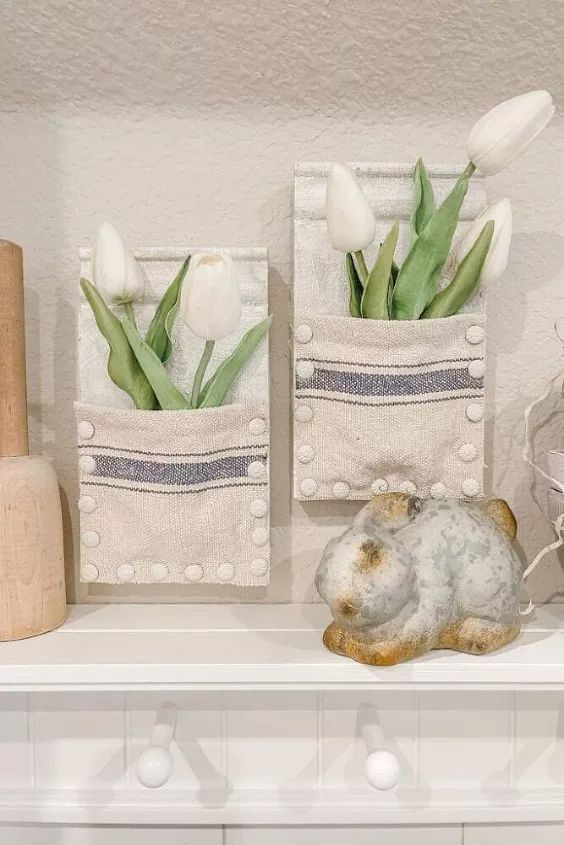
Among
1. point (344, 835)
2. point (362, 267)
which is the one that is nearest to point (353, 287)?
point (362, 267)

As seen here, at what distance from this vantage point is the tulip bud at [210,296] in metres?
0.59

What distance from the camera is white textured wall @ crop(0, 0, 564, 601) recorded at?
2.24 feet

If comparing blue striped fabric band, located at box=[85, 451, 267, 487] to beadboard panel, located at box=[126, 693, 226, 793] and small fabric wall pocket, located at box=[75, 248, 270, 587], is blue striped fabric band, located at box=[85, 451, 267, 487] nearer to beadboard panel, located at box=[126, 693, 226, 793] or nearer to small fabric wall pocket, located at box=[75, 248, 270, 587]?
small fabric wall pocket, located at box=[75, 248, 270, 587]

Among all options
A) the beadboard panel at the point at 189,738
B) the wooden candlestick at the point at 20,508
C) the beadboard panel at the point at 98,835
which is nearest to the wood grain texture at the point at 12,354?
the wooden candlestick at the point at 20,508

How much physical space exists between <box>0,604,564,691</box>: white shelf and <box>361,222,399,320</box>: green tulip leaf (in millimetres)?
324

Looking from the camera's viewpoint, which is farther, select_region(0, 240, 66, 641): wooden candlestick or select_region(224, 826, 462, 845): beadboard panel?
select_region(224, 826, 462, 845): beadboard panel

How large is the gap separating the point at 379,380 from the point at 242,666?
0.30 meters

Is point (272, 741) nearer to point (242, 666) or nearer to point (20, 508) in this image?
point (242, 666)

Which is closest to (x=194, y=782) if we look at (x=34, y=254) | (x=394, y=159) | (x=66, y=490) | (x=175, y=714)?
(x=175, y=714)

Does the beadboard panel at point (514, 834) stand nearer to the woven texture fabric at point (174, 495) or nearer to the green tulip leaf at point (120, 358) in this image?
the woven texture fabric at point (174, 495)

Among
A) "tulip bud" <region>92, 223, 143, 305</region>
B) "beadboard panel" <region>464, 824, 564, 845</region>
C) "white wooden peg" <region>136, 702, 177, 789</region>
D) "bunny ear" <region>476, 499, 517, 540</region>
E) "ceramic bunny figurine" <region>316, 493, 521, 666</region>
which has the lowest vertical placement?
"beadboard panel" <region>464, 824, 564, 845</region>

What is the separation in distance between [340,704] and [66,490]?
382 mm

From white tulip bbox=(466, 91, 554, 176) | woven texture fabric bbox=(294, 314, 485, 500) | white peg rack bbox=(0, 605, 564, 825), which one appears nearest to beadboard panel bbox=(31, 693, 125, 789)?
white peg rack bbox=(0, 605, 564, 825)

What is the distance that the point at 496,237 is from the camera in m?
0.65
